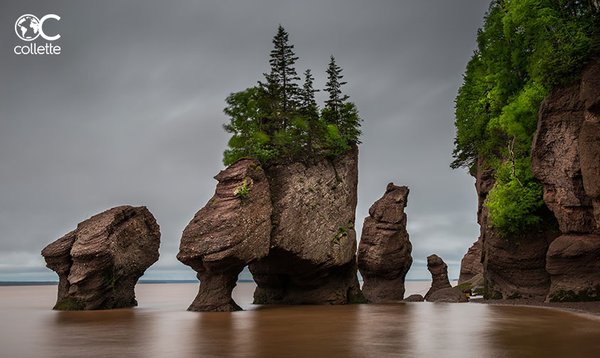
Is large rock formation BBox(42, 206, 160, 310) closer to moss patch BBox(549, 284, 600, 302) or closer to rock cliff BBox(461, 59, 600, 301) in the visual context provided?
rock cliff BBox(461, 59, 600, 301)

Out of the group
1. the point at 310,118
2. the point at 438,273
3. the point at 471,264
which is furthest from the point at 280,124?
the point at 471,264

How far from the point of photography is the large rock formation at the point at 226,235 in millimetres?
32406

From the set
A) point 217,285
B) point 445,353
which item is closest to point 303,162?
point 217,285

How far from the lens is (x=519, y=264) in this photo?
A: 1474 inches

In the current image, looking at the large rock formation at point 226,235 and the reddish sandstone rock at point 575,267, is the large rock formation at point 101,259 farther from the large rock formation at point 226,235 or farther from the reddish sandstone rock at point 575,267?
the reddish sandstone rock at point 575,267

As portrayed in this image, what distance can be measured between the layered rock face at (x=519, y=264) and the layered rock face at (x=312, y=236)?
11689mm

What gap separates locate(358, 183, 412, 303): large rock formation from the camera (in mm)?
52656

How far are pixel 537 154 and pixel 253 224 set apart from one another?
20.3 metres

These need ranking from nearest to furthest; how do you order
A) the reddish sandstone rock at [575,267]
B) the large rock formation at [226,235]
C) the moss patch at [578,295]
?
the moss patch at [578,295], the reddish sandstone rock at [575,267], the large rock formation at [226,235]

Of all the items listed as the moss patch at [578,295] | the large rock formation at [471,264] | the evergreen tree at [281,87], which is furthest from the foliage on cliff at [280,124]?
the large rock formation at [471,264]

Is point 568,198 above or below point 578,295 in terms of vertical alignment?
above

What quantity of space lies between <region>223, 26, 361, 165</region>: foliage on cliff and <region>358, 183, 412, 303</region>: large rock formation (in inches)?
424

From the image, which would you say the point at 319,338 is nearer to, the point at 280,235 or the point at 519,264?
the point at 280,235

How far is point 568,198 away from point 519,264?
827 cm
